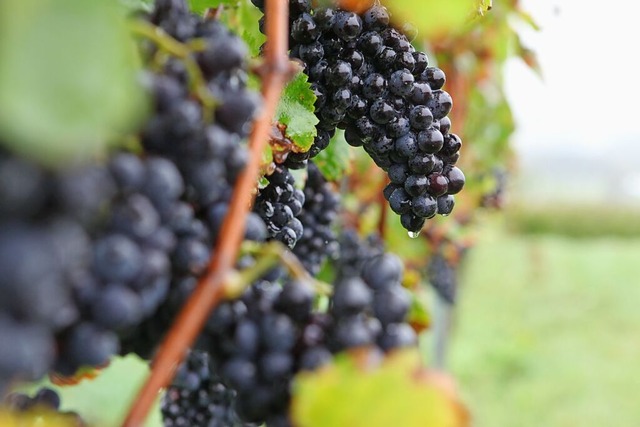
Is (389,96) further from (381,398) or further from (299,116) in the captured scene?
(381,398)

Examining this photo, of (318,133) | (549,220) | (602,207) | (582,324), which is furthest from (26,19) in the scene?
(602,207)

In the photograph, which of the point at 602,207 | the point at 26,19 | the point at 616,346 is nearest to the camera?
the point at 26,19

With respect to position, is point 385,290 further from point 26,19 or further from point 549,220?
point 549,220

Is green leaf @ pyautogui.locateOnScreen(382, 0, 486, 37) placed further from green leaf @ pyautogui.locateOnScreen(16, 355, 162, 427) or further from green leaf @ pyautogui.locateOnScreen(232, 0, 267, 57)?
green leaf @ pyautogui.locateOnScreen(16, 355, 162, 427)

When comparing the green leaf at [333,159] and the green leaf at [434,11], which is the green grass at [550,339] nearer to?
the green leaf at [333,159]

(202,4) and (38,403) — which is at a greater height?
(202,4)

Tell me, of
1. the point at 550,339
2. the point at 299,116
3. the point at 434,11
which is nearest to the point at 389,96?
the point at 299,116
